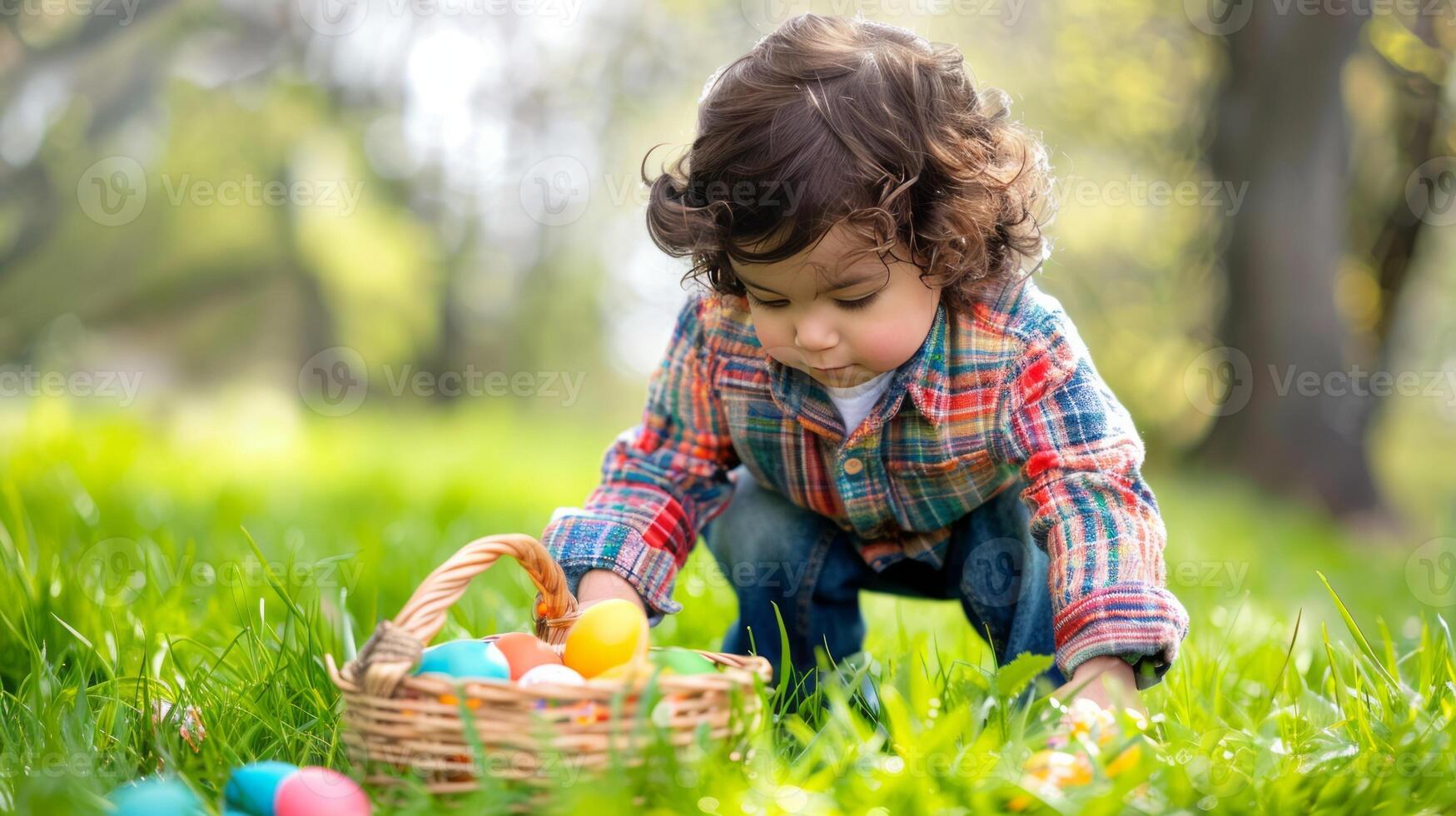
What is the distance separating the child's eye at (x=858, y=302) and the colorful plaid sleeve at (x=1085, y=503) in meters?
0.25

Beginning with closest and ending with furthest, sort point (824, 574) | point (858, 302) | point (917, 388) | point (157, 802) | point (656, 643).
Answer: point (157, 802) → point (858, 302) → point (917, 388) → point (824, 574) → point (656, 643)

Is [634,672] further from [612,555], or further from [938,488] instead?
[938,488]

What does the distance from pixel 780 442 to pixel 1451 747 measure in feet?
3.01

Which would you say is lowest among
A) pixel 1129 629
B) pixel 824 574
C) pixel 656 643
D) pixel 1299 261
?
pixel 656 643

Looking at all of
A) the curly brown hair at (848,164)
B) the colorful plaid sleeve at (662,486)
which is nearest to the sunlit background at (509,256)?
the colorful plaid sleeve at (662,486)

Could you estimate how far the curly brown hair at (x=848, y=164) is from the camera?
1.46m

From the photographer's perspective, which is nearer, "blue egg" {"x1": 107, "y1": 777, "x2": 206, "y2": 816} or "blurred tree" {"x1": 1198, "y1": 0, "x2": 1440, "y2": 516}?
"blue egg" {"x1": 107, "y1": 777, "x2": 206, "y2": 816}

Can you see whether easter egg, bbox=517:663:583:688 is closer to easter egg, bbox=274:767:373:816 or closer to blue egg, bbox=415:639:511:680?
blue egg, bbox=415:639:511:680

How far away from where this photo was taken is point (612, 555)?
65.7 inches

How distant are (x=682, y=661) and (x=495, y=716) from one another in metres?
0.26

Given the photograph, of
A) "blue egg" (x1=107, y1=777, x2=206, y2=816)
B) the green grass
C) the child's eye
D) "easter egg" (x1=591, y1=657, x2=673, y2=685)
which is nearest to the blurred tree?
the green grass

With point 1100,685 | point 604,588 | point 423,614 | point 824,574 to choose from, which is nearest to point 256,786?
point 423,614

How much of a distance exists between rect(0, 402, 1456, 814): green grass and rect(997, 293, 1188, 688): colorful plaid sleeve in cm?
12

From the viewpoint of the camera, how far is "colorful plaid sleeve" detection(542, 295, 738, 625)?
1.68m
